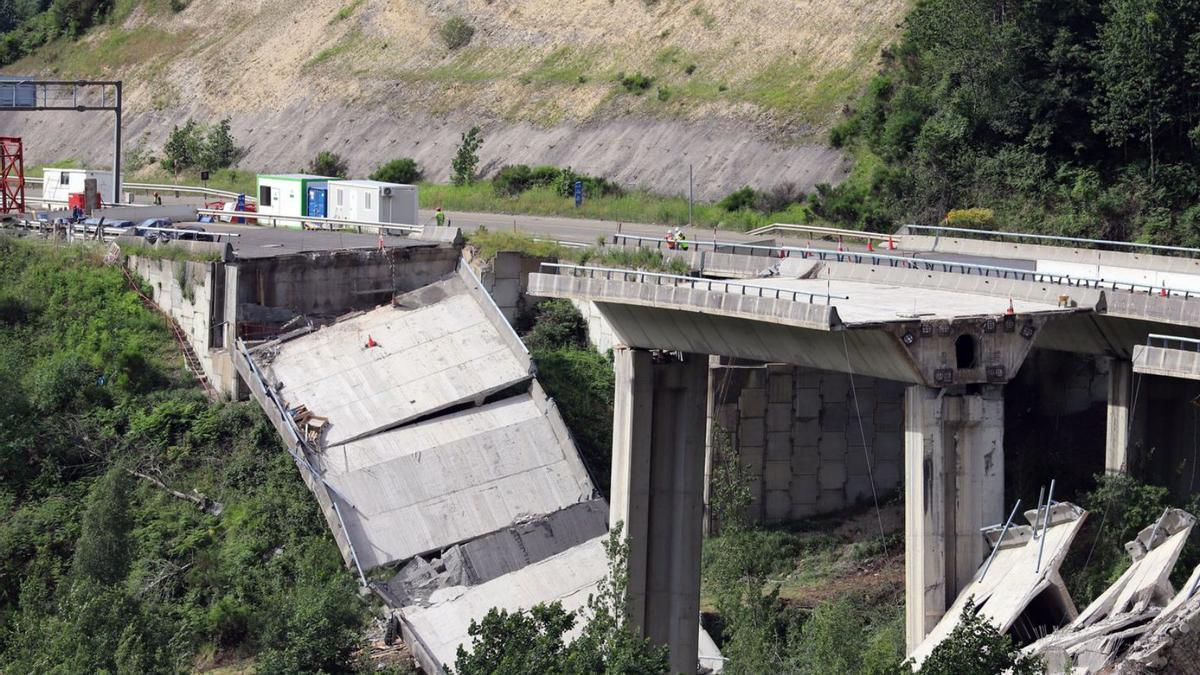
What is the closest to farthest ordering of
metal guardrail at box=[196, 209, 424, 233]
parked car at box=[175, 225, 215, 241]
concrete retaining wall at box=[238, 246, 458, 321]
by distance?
concrete retaining wall at box=[238, 246, 458, 321] < parked car at box=[175, 225, 215, 241] < metal guardrail at box=[196, 209, 424, 233]

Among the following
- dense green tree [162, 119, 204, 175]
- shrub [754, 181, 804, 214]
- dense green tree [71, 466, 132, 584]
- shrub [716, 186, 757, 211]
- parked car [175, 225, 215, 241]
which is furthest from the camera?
dense green tree [162, 119, 204, 175]

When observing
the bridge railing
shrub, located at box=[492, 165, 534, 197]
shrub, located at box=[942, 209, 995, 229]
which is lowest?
the bridge railing

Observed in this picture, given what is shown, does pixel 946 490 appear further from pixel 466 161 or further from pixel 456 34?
pixel 456 34

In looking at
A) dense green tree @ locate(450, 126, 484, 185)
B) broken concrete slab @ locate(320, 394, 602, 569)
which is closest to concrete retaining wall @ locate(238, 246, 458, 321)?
broken concrete slab @ locate(320, 394, 602, 569)

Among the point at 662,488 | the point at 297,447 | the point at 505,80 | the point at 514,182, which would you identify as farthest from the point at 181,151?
the point at 662,488

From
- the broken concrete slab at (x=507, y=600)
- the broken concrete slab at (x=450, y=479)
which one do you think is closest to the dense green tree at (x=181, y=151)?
the broken concrete slab at (x=450, y=479)

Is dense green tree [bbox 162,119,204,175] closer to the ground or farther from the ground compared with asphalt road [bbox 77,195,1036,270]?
farther from the ground

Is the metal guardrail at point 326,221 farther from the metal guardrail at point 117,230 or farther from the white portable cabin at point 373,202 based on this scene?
the metal guardrail at point 117,230

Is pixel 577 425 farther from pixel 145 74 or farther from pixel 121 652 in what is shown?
pixel 145 74

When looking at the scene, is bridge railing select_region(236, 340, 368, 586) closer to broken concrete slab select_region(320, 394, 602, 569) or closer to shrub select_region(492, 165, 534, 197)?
broken concrete slab select_region(320, 394, 602, 569)
